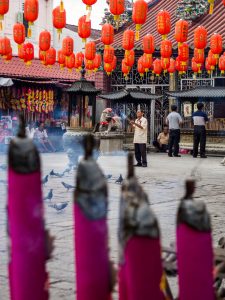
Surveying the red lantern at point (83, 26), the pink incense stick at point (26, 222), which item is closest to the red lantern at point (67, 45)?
the red lantern at point (83, 26)

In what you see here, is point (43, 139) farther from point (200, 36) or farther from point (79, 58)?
point (200, 36)

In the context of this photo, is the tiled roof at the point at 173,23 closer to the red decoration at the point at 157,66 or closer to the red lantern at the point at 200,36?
the red decoration at the point at 157,66

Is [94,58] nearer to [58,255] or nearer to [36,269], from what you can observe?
[58,255]

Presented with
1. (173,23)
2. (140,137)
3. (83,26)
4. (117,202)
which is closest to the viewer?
(117,202)

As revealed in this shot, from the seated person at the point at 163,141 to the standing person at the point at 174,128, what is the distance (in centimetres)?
169

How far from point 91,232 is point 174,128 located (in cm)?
1867

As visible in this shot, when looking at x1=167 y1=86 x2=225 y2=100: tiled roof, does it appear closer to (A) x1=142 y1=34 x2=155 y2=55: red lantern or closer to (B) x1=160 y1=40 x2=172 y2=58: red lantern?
(B) x1=160 y1=40 x2=172 y2=58: red lantern

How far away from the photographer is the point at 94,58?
21.8 m

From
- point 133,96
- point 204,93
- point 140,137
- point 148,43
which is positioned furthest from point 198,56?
point 140,137

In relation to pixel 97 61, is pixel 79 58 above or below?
above

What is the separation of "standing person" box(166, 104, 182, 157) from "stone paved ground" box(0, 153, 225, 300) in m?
1.90

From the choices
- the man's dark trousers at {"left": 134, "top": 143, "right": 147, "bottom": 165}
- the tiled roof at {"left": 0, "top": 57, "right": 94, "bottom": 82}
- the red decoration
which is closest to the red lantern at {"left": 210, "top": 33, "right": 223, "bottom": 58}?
the red decoration

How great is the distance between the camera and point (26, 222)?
1.56 m

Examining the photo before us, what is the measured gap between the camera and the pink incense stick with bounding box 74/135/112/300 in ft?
5.07
